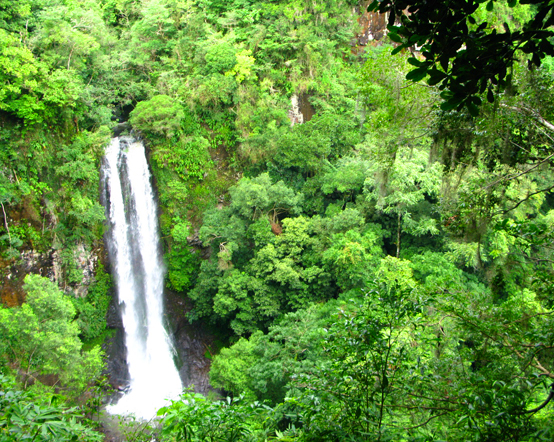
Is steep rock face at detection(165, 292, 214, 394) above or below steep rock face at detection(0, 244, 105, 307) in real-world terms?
below

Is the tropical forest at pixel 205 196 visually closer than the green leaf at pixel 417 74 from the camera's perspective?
No

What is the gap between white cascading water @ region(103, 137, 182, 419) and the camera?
12.0m

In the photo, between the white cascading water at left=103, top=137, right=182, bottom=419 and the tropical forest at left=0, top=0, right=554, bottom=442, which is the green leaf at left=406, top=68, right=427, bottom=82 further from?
the white cascading water at left=103, top=137, right=182, bottom=419

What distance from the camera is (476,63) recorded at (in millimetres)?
1518

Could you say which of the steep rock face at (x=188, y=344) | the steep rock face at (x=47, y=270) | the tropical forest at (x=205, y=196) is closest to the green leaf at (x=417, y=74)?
the tropical forest at (x=205, y=196)

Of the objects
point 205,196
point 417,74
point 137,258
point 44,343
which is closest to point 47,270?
point 137,258

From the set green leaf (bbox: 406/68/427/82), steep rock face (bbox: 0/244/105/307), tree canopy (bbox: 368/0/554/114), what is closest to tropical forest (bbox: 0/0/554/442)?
steep rock face (bbox: 0/244/105/307)

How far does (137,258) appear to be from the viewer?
12.6 m

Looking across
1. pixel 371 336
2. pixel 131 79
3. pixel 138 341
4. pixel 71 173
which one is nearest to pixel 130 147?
pixel 71 173

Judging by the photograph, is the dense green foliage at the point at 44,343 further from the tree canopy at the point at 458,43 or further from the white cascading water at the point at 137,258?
Answer: the tree canopy at the point at 458,43

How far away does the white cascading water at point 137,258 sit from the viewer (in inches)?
472

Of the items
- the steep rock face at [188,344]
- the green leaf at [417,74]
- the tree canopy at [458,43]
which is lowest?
the steep rock face at [188,344]

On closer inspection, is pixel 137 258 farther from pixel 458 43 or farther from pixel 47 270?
pixel 458 43

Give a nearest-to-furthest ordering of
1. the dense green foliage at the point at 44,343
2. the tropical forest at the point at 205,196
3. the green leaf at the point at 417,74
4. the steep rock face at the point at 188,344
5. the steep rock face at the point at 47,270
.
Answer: the green leaf at the point at 417,74, the dense green foliage at the point at 44,343, the tropical forest at the point at 205,196, the steep rock face at the point at 47,270, the steep rock face at the point at 188,344
